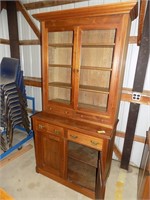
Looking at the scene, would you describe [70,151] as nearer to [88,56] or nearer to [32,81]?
[88,56]

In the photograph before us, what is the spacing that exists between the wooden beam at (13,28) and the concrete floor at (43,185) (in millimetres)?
2037

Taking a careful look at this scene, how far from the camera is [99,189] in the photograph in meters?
1.46

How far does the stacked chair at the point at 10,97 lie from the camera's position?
2.26 metres

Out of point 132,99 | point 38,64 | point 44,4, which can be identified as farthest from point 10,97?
point 132,99

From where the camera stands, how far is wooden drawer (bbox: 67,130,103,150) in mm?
1546

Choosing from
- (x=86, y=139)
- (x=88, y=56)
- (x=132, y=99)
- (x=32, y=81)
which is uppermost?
(x=88, y=56)

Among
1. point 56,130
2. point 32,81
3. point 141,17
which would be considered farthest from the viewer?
point 32,81

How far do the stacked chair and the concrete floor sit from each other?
0.46 meters

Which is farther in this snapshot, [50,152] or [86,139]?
[50,152]

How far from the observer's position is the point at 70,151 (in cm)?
194

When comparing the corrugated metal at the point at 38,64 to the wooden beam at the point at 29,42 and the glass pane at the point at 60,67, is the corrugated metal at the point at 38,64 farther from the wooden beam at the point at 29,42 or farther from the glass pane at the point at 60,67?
the glass pane at the point at 60,67

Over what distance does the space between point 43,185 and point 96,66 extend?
1768 millimetres

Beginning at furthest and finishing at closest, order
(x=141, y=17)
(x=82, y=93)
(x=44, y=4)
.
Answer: (x=44, y=4) → (x=82, y=93) → (x=141, y=17)

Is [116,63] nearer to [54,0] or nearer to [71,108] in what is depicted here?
[71,108]
